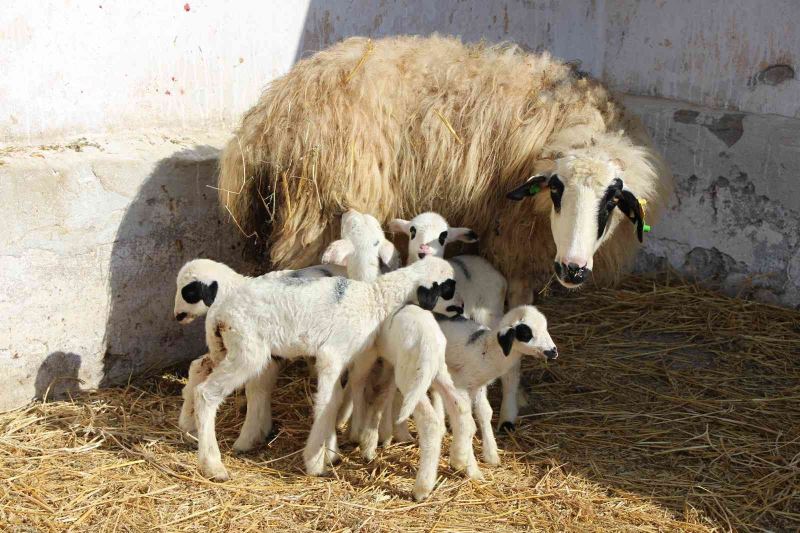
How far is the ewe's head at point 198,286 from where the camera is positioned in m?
3.86

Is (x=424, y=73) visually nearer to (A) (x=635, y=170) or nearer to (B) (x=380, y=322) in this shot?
(A) (x=635, y=170)

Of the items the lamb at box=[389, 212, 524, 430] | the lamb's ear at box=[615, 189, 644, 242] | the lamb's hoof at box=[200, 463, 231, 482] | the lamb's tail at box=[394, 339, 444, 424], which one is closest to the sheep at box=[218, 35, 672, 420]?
the lamb's ear at box=[615, 189, 644, 242]

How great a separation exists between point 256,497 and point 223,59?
98.8 inches

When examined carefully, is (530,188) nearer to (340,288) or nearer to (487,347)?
(487,347)

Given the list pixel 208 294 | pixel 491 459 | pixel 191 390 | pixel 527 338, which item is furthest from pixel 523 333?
pixel 191 390

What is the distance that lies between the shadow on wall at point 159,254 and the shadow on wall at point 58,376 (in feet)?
0.53

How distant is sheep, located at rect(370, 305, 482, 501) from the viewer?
3.39m

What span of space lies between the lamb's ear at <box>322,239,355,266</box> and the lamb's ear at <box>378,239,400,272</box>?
0.55ft

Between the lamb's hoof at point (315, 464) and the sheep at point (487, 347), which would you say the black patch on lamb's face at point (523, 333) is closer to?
the sheep at point (487, 347)

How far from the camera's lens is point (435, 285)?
3.66 meters

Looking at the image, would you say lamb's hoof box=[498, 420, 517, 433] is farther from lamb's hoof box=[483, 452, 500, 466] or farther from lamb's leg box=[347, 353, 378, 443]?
lamb's leg box=[347, 353, 378, 443]

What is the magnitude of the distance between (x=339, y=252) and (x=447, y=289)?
0.53m

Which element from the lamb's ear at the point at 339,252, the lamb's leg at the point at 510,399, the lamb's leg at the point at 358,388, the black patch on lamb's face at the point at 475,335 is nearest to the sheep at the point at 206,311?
the lamb's ear at the point at 339,252

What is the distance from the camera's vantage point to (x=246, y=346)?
3566 mm
